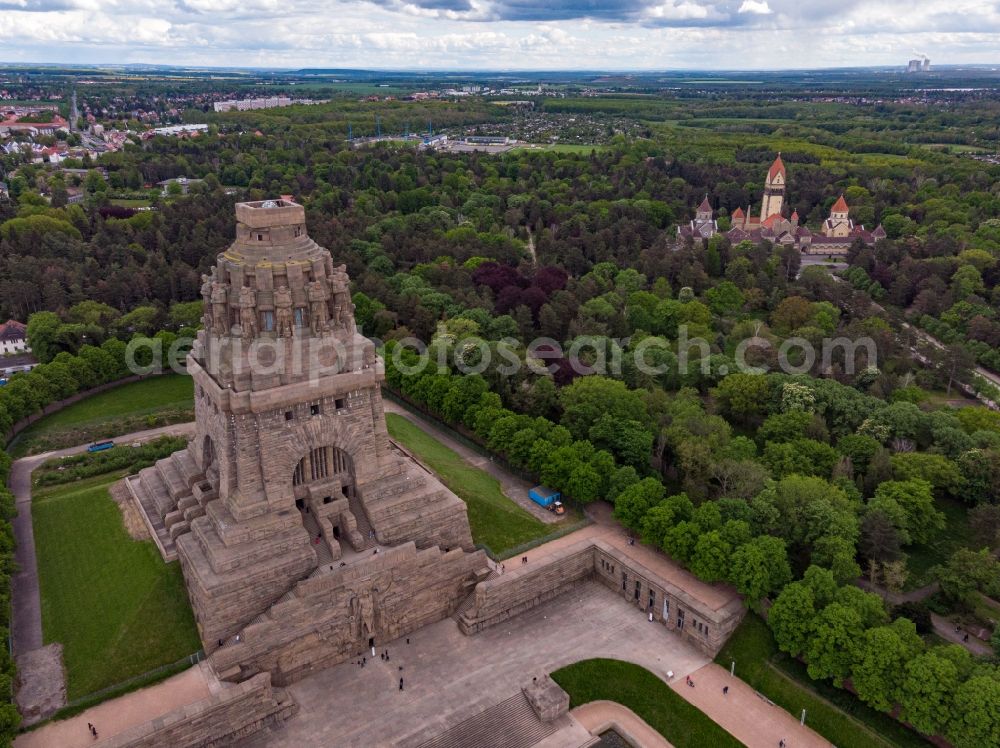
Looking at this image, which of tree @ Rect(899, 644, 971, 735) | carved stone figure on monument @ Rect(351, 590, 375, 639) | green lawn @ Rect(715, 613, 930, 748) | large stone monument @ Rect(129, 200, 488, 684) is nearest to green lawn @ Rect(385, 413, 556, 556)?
large stone monument @ Rect(129, 200, 488, 684)

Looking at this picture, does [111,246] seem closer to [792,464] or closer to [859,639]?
[792,464]

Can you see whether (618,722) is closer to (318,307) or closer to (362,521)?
(362,521)

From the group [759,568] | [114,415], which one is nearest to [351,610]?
[759,568]

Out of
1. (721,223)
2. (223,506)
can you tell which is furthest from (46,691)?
(721,223)

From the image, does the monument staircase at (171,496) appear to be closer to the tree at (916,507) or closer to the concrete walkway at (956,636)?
the concrete walkway at (956,636)

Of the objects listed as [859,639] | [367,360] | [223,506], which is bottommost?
[859,639]

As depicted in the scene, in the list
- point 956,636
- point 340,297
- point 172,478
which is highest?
point 340,297
